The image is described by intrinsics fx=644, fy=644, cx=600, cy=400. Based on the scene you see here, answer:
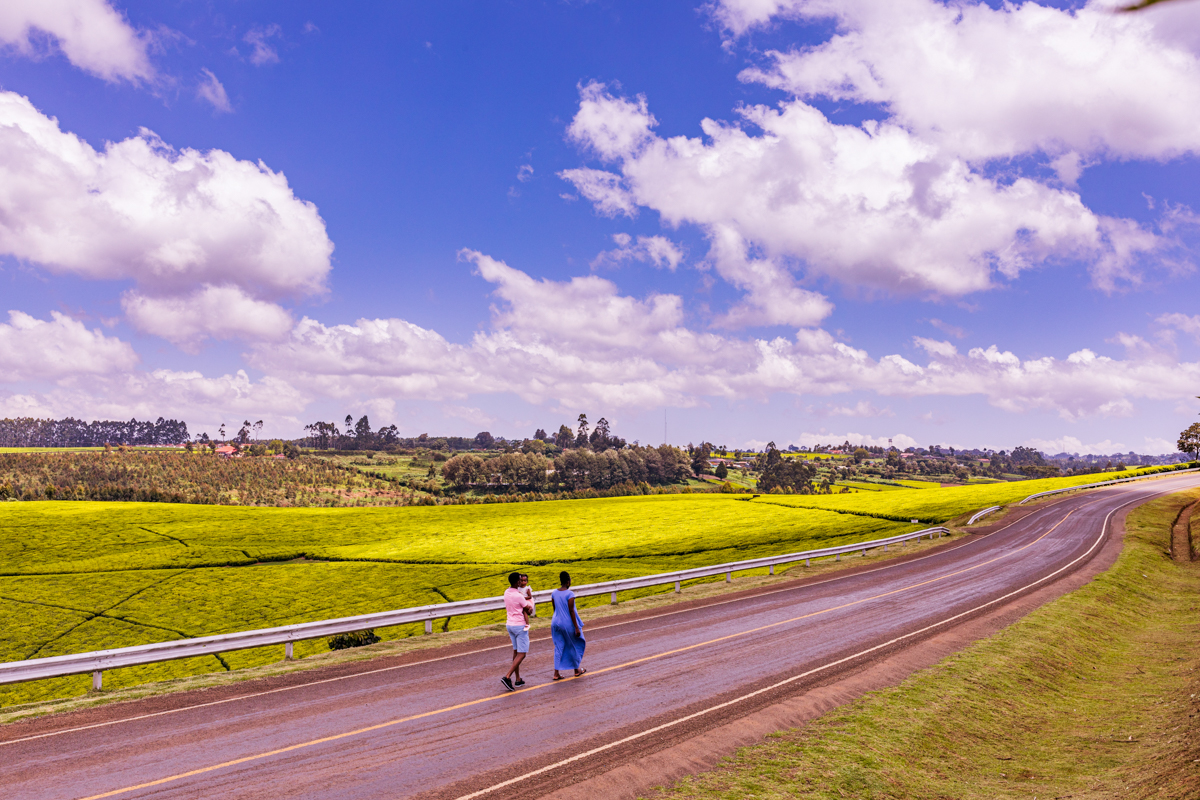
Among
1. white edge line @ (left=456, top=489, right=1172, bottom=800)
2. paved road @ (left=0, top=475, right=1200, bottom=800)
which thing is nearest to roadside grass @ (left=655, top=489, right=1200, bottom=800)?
white edge line @ (left=456, top=489, right=1172, bottom=800)

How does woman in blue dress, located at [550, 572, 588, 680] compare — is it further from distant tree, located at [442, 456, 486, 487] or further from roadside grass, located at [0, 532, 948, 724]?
distant tree, located at [442, 456, 486, 487]

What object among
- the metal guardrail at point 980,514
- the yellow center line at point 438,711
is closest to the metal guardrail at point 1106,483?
the metal guardrail at point 980,514

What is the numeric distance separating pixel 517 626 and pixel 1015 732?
11.7 metres

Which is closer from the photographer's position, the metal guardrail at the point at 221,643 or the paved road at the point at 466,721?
the paved road at the point at 466,721

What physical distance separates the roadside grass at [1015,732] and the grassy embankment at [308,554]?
74.2ft

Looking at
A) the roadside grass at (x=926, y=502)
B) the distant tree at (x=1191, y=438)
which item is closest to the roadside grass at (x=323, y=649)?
the roadside grass at (x=926, y=502)

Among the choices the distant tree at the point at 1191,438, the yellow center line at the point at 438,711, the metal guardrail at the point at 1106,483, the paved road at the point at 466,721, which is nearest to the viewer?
the yellow center line at the point at 438,711

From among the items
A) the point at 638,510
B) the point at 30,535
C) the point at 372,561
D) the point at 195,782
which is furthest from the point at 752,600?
the point at 30,535

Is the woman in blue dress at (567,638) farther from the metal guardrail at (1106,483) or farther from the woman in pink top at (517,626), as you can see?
the metal guardrail at (1106,483)

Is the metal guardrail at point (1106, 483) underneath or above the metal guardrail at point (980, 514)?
above

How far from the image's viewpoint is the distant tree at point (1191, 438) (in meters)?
115

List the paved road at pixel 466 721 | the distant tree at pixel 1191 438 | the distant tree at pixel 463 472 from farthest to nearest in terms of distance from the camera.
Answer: the distant tree at pixel 463 472
the distant tree at pixel 1191 438
the paved road at pixel 466 721

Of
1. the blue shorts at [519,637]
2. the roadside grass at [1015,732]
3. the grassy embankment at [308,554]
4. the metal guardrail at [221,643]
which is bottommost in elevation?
the grassy embankment at [308,554]

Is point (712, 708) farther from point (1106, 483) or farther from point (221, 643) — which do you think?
point (1106, 483)
